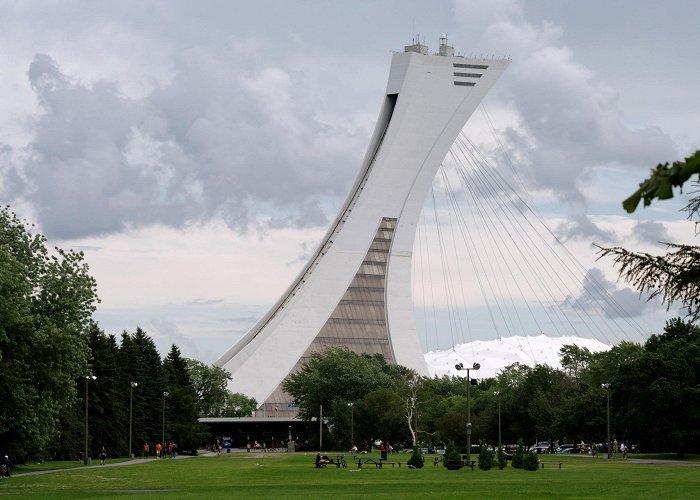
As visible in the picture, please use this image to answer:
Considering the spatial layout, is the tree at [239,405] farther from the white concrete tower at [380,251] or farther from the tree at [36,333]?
the tree at [36,333]

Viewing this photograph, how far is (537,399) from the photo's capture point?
70.6m

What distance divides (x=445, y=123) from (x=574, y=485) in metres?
66.7

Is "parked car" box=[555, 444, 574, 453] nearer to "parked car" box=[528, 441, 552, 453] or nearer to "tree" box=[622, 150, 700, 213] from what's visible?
"parked car" box=[528, 441, 552, 453]

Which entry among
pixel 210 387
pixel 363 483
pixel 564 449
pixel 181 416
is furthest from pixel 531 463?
pixel 210 387

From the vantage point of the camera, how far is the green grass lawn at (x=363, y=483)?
25312 millimetres

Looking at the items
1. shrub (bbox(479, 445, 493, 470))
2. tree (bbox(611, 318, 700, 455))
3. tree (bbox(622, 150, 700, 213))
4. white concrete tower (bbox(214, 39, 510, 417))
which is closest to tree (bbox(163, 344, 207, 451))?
white concrete tower (bbox(214, 39, 510, 417))

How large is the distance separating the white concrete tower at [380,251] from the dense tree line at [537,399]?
6668mm

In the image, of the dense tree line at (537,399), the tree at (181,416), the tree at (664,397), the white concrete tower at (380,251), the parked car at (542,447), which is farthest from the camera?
the white concrete tower at (380,251)

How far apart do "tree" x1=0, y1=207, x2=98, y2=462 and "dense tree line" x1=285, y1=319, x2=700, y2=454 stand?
2894 cm

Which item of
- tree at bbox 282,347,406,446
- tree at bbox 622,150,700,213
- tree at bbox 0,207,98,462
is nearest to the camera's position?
tree at bbox 622,150,700,213

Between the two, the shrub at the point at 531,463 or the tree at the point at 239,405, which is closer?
the shrub at the point at 531,463

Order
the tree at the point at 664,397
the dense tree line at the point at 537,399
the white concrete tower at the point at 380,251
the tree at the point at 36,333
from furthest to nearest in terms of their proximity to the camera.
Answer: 1. the white concrete tower at the point at 380,251
2. the dense tree line at the point at 537,399
3. the tree at the point at 664,397
4. the tree at the point at 36,333

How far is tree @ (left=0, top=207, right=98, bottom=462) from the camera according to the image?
109 feet

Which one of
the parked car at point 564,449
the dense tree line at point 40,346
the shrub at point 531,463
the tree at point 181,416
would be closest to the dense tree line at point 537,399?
the parked car at point 564,449
